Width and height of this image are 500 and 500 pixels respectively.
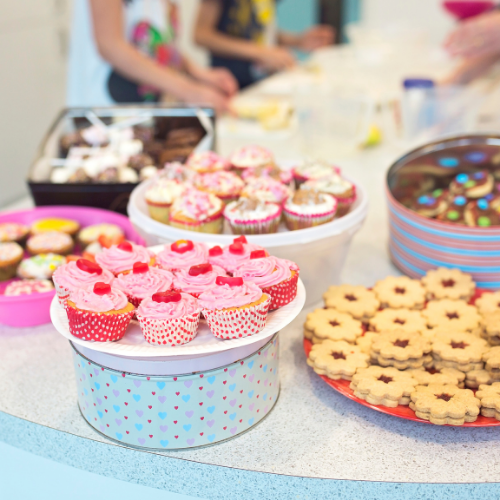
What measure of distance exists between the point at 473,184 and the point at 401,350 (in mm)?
659

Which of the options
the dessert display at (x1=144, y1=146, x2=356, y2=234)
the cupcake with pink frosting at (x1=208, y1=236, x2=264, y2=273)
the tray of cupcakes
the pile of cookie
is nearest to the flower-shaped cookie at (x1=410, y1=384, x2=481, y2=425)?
the pile of cookie

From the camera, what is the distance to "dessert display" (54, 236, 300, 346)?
0.85 meters

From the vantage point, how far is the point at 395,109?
7.14 feet

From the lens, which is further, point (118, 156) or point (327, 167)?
point (118, 156)

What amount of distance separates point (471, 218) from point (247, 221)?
1.76 ft

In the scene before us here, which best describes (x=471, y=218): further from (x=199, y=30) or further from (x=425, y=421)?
(x=199, y=30)

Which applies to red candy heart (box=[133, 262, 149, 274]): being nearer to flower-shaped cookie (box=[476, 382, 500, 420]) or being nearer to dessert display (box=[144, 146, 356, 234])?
dessert display (box=[144, 146, 356, 234])

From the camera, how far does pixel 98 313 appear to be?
2.73 ft

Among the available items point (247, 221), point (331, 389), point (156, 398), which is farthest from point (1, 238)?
point (331, 389)

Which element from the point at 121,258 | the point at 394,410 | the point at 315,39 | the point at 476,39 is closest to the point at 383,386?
the point at 394,410

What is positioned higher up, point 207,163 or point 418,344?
point 207,163

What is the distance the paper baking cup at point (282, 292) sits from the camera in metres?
0.93

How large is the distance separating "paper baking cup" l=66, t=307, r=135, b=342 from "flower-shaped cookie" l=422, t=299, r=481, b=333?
23.9 inches

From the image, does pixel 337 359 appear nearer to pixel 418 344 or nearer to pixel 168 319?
pixel 418 344
